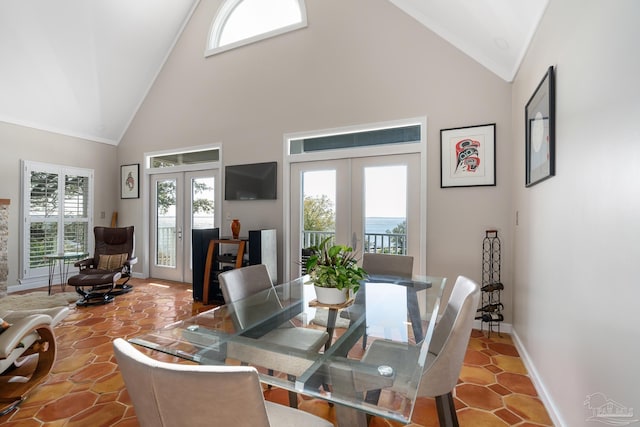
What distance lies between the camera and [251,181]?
448cm

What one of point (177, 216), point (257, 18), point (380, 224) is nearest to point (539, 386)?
point (380, 224)

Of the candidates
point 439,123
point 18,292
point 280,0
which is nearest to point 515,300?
point 439,123

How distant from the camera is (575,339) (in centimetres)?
150

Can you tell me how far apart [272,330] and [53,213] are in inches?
217

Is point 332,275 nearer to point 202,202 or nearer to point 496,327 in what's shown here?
point 496,327

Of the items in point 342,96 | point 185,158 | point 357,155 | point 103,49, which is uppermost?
point 103,49

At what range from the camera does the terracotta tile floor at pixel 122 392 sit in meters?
1.81

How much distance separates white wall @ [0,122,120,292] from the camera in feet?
15.2

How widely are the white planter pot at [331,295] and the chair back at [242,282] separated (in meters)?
0.58

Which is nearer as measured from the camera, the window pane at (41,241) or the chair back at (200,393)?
the chair back at (200,393)

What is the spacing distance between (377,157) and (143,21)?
13.8ft

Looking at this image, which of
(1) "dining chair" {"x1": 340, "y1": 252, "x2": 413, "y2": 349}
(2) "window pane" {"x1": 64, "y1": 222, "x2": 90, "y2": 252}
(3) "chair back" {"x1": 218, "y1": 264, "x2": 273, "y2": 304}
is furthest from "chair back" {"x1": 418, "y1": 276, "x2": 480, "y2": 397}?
(2) "window pane" {"x1": 64, "y1": 222, "x2": 90, "y2": 252}

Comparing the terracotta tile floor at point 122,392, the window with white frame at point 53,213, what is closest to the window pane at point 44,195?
the window with white frame at point 53,213

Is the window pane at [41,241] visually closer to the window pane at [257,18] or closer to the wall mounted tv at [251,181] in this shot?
the wall mounted tv at [251,181]
